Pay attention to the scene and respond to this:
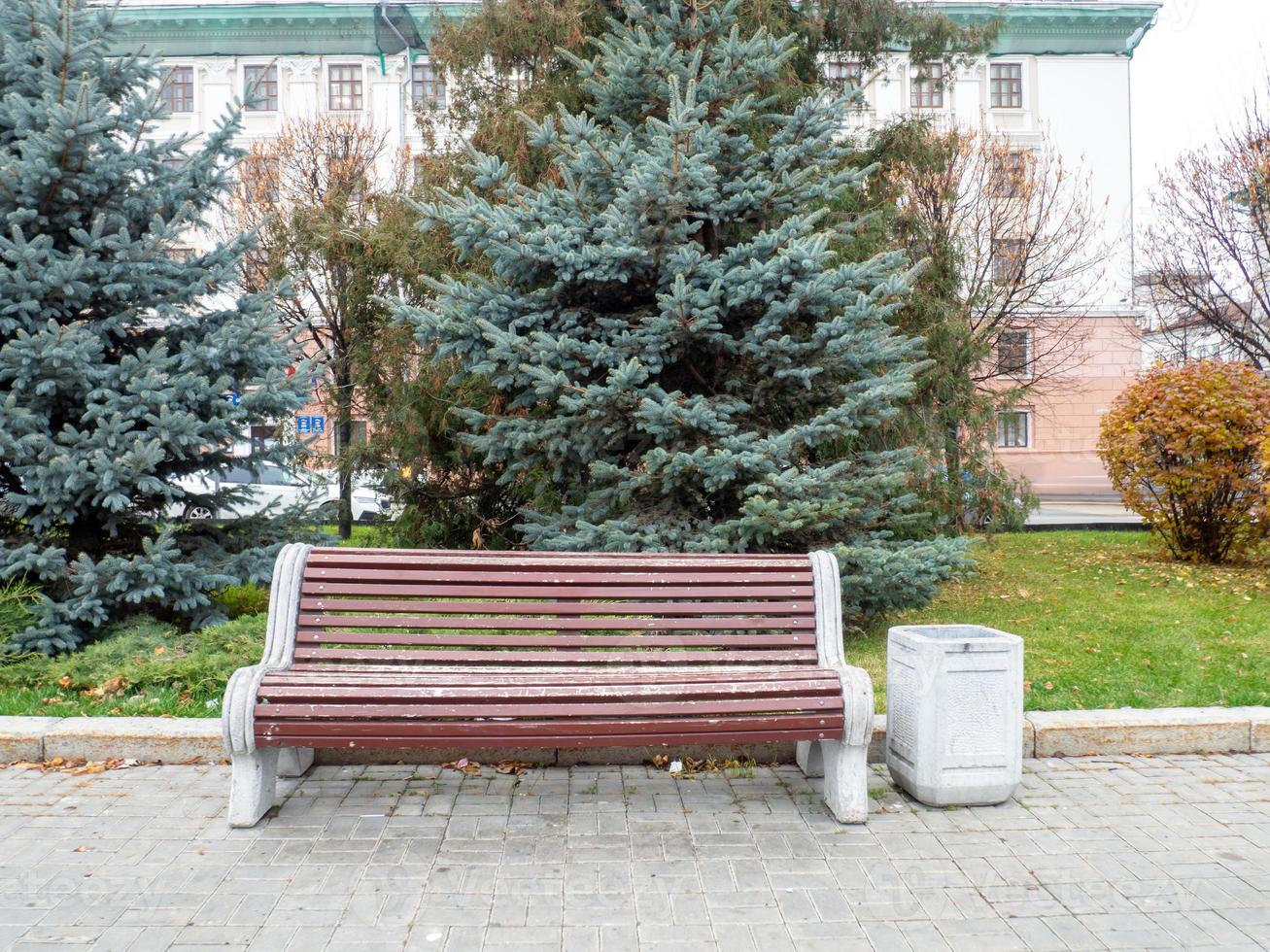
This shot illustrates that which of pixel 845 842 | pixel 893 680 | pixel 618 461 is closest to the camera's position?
pixel 845 842

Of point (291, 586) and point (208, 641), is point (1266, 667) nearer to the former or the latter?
point (291, 586)

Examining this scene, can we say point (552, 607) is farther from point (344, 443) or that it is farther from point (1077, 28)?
point (1077, 28)

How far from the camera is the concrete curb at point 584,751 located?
4.67 m

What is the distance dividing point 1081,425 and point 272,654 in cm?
3095

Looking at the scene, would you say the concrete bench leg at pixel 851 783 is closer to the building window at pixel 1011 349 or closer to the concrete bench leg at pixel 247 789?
the concrete bench leg at pixel 247 789

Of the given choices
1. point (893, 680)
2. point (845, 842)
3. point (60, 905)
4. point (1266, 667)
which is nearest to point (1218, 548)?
point (1266, 667)

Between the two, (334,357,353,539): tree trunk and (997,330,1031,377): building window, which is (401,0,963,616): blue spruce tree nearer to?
(334,357,353,539): tree trunk

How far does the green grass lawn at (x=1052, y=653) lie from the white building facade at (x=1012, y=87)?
22.1 m

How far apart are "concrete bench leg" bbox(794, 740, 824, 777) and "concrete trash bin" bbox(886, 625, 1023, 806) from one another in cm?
45

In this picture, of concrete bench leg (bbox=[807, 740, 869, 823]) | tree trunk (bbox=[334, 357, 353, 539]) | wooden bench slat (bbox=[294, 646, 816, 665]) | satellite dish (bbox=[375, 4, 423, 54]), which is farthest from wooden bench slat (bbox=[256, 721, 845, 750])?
satellite dish (bbox=[375, 4, 423, 54])

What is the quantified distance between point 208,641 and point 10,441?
5.53 feet

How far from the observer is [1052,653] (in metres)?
6.39

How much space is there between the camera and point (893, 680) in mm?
4449

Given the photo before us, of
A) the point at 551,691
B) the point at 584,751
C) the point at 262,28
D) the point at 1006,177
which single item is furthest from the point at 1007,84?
the point at 551,691
